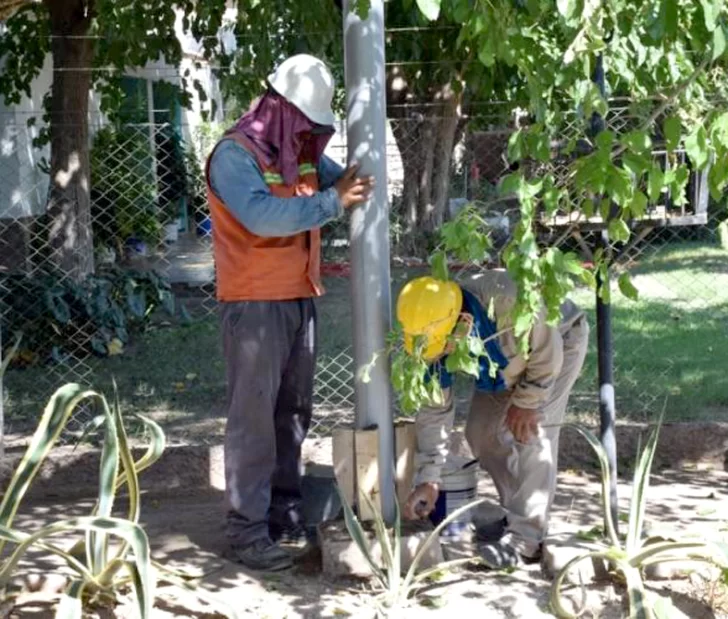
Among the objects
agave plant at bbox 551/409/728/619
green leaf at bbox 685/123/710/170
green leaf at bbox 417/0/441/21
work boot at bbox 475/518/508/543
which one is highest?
green leaf at bbox 417/0/441/21

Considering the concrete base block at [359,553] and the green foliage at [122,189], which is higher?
the green foliage at [122,189]

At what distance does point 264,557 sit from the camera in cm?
524

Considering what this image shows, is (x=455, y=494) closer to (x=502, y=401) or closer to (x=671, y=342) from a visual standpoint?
(x=502, y=401)

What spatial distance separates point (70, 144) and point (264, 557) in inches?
242

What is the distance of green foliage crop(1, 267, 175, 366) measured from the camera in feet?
32.1

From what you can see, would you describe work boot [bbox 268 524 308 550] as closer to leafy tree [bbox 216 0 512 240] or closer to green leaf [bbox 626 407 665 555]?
green leaf [bbox 626 407 665 555]

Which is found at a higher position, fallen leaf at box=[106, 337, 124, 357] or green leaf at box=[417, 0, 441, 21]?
green leaf at box=[417, 0, 441, 21]

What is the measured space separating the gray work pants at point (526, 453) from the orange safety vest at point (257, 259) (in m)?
0.91

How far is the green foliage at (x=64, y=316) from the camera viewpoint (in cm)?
978

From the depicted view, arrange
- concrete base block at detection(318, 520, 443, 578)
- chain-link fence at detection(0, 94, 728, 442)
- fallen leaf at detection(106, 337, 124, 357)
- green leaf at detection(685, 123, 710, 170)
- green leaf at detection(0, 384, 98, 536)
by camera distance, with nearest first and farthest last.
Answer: green leaf at detection(685, 123, 710, 170), green leaf at detection(0, 384, 98, 536), concrete base block at detection(318, 520, 443, 578), chain-link fence at detection(0, 94, 728, 442), fallen leaf at detection(106, 337, 124, 357)

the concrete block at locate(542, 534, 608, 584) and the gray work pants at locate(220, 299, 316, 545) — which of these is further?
the gray work pants at locate(220, 299, 316, 545)

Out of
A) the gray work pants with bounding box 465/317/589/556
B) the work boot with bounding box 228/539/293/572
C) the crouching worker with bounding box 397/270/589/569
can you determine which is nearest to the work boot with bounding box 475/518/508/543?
the crouching worker with bounding box 397/270/589/569

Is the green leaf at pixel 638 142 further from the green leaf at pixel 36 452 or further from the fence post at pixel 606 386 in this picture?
the green leaf at pixel 36 452

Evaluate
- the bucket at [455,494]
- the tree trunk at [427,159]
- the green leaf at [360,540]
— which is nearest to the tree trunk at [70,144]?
the tree trunk at [427,159]
